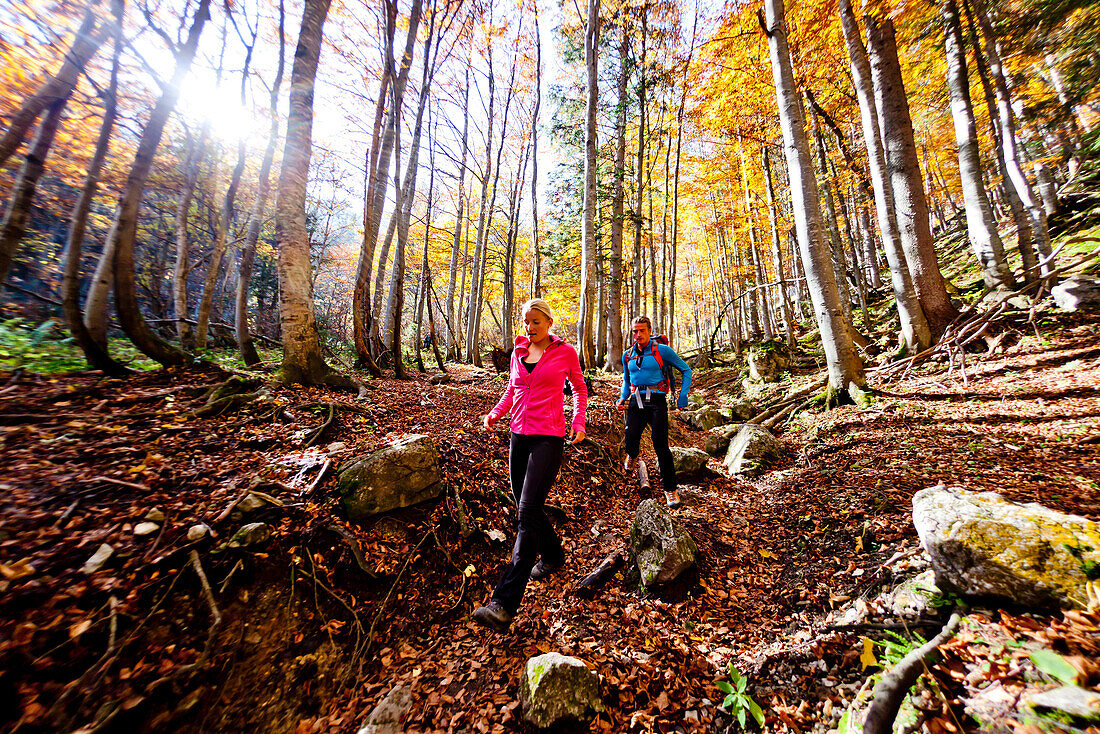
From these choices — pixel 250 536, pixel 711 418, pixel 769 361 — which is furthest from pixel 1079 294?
pixel 250 536

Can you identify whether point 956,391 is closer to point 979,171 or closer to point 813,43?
point 979,171

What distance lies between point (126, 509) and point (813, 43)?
51.2ft

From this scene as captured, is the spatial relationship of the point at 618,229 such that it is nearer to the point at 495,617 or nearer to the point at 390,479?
the point at 390,479

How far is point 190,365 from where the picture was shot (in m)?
5.55

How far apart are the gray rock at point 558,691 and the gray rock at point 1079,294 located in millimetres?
10084

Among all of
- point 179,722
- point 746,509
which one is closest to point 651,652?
point 746,509

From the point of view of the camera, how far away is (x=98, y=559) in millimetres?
2346

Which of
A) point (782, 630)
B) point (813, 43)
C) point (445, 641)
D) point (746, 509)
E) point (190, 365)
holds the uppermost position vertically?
point (813, 43)

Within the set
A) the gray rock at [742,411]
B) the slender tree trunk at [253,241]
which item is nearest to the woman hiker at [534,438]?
the gray rock at [742,411]

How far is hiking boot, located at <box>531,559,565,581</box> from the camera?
11.5 ft

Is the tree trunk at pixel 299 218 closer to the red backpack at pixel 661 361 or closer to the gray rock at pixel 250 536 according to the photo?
the gray rock at pixel 250 536

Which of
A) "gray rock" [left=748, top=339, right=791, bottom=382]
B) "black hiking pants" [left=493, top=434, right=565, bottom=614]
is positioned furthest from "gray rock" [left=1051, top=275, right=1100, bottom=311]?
"black hiking pants" [left=493, top=434, right=565, bottom=614]

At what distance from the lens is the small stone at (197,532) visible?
2.63m

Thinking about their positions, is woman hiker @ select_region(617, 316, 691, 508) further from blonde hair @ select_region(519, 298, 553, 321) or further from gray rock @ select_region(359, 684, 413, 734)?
gray rock @ select_region(359, 684, 413, 734)
